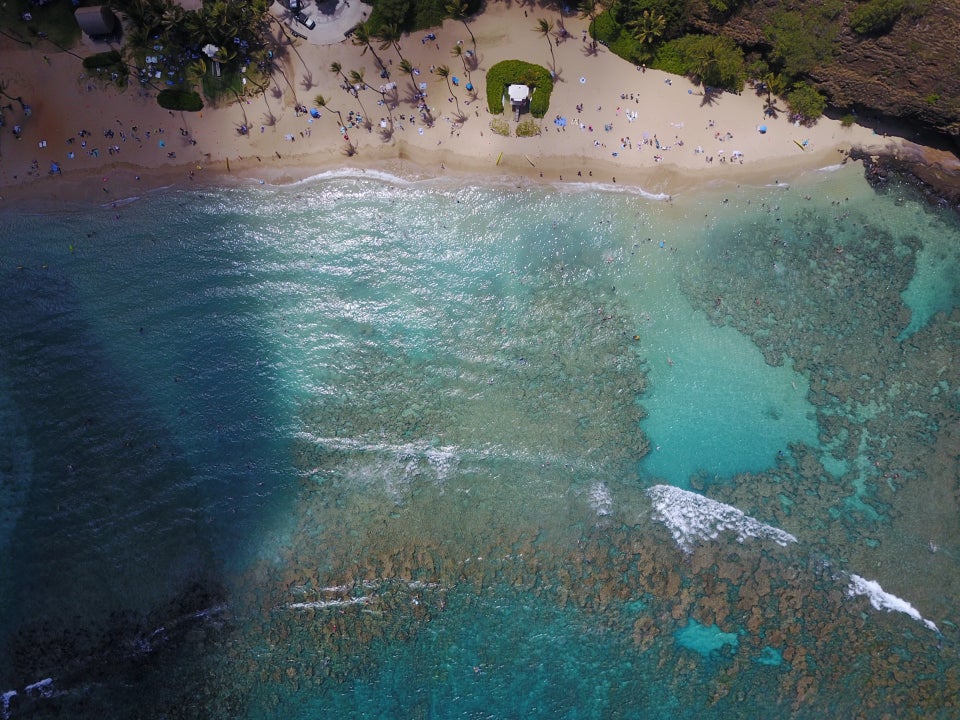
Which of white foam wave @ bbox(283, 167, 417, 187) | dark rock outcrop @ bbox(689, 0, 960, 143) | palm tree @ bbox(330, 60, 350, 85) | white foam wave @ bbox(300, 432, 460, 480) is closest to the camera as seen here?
dark rock outcrop @ bbox(689, 0, 960, 143)

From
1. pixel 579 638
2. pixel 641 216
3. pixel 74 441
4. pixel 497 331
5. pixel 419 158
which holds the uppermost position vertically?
pixel 419 158

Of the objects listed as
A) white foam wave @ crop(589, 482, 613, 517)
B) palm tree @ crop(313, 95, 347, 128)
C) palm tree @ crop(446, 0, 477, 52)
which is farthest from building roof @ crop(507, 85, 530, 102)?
white foam wave @ crop(589, 482, 613, 517)

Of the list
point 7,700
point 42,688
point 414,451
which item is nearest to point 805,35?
point 414,451

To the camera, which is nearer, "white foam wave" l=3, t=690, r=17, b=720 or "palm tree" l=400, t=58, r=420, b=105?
"white foam wave" l=3, t=690, r=17, b=720

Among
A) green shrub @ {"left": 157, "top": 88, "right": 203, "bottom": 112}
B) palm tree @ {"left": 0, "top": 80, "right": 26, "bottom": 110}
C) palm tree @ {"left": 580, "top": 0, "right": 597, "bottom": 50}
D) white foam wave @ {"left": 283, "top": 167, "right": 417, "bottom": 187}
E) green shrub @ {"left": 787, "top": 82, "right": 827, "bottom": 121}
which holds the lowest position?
white foam wave @ {"left": 283, "top": 167, "right": 417, "bottom": 187}

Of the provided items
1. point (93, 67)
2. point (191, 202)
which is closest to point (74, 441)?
point (191, 202)

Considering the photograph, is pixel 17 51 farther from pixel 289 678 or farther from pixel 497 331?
pixel 289 678

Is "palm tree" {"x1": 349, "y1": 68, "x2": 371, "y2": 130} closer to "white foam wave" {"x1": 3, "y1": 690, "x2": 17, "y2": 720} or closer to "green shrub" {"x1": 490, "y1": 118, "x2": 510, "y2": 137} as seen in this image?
"green shrub" {"x1": 490, "y1": 118, "x2": 510, "y2": 137}
